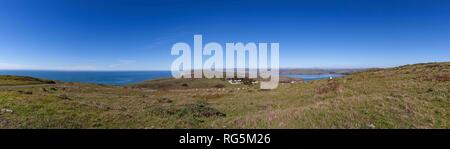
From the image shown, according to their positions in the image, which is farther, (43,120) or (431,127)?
(43,120)

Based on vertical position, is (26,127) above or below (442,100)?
below

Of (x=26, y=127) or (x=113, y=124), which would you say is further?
(x=113, y=124)

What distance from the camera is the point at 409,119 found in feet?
36.7

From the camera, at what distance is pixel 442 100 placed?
47.3 ft
